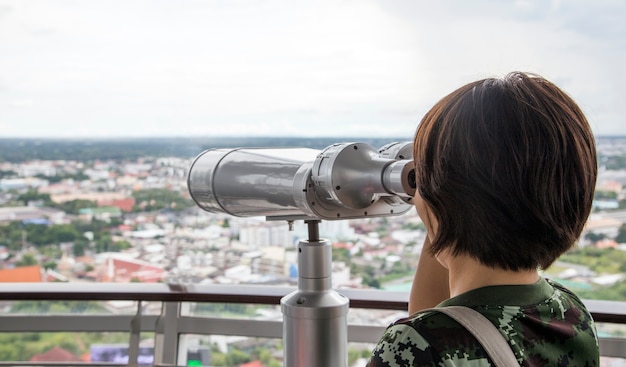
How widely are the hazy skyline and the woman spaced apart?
1967mm

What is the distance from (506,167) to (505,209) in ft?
0.15

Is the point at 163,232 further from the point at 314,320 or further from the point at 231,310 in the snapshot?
the point at 314,320

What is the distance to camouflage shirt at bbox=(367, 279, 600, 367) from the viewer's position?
26.0 inches

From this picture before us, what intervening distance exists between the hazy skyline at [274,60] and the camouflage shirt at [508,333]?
1.98m

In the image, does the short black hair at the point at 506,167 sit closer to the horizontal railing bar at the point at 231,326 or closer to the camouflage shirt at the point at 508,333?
the camouflage shirt at the point at 508,333

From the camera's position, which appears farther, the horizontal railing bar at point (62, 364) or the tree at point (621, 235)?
the tree at point (621, 235)

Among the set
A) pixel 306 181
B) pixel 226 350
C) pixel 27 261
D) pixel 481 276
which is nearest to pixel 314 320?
pixel 306 181

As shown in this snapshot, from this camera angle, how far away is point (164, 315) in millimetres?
2100

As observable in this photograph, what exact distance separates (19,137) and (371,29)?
167cm

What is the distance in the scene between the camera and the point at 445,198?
0.74 metres

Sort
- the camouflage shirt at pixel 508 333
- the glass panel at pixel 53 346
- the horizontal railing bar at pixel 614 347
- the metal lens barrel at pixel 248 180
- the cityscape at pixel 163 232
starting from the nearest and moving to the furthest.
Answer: the camouflage shirt at pixel 508 333 < the metal lens barrel at pixel 248 180 < the horizontal railing bar at pixel 614 347 < the glass panel at pixel 53 346 < the cityscape at pixel 163 232

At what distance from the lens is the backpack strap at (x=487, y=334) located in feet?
2.17

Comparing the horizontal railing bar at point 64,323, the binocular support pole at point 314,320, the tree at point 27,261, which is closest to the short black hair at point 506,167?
the binocular support pole at point 314,320

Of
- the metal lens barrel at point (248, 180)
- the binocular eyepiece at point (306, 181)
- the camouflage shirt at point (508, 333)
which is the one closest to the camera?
the camouflage shirt at point (508, 333)
